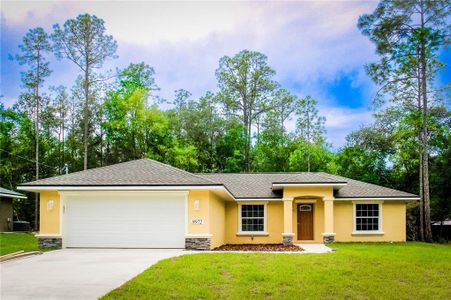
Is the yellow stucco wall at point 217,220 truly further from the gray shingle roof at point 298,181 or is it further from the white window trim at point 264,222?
the gray shingle roof at point 298,181

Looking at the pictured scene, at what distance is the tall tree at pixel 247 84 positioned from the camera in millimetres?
37062

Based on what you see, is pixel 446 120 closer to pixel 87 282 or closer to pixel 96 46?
pixel 96 46

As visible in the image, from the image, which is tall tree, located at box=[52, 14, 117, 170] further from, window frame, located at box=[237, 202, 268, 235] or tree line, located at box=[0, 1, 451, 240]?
window frame, located at box=[237, 202, 268, 235]

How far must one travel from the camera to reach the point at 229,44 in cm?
3691

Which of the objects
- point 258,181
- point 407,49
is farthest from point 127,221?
point 407,49

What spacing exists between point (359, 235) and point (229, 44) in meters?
21.0

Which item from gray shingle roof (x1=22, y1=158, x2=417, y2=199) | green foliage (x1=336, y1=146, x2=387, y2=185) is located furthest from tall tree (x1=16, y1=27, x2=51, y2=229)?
green foliage (x1=336, y1=146, x2=387, y2=185)

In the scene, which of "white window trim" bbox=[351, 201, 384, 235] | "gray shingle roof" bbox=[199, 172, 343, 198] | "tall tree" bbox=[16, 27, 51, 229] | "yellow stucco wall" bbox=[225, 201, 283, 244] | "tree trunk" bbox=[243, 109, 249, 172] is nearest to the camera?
"gray shingle roof" bbox=[199, 172, 343, 198]

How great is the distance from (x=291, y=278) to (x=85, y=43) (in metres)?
26.2

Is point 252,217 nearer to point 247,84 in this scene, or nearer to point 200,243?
point 200,243

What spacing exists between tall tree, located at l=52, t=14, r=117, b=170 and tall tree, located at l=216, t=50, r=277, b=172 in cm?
1004

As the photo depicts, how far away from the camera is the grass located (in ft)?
26.8

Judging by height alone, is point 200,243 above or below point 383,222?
below

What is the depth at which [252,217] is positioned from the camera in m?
22.0
